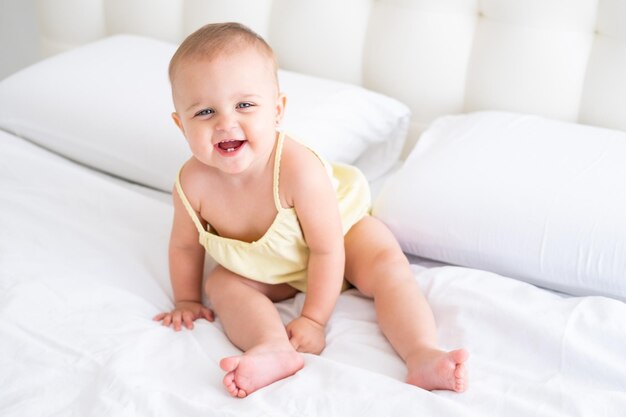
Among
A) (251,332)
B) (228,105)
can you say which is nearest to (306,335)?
(251,332)

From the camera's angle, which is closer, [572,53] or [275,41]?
Answer: [572,53]

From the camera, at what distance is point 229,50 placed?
1.08 meters

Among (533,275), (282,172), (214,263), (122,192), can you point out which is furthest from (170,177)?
(533,275)

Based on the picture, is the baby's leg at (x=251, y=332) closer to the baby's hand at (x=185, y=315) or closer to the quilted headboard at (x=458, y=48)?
the baby's hand at (x=185, y=315)

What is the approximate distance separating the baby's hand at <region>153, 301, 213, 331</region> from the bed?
21mm

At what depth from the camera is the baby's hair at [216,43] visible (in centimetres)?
108

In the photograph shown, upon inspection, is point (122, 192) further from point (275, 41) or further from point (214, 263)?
point (275, 41)

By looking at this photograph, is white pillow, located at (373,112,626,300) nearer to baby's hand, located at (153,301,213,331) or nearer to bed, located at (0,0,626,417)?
bed, located at (0,0,626,417)

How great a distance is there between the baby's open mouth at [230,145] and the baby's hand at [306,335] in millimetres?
279

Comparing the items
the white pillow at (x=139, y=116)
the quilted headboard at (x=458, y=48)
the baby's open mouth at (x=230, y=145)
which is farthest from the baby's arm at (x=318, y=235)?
the quilted headboard at (x=458, y=48)

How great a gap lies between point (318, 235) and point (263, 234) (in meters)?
0.11

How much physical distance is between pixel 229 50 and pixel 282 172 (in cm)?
22

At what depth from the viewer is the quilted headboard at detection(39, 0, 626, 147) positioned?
145cm

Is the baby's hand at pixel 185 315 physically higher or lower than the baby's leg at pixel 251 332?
lower
